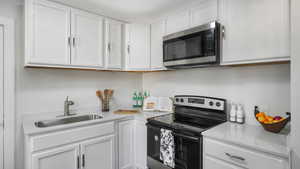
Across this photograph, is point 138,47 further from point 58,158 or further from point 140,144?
point 58,158

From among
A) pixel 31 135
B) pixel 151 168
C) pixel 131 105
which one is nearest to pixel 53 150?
pixel 31 135

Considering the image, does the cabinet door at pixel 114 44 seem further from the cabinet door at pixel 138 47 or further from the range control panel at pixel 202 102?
the range control panel at pixel 202 102

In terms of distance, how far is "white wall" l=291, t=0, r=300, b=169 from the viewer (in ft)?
3.24

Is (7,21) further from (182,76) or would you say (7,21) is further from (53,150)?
(182,76)

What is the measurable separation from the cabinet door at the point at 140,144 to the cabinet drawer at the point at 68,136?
362mm

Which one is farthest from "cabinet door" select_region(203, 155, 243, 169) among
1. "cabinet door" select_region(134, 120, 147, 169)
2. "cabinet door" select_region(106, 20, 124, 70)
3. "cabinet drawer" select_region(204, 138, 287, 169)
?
"cabinet door" select_region(106, 20, 124, 70)

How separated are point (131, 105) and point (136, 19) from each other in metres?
1.49

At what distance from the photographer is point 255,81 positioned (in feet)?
5.35

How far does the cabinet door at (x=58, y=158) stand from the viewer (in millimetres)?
1436

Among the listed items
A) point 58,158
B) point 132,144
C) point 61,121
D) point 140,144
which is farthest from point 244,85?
point 61,121

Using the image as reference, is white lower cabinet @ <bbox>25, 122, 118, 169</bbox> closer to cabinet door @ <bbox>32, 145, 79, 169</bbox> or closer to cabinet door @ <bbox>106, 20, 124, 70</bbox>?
cabinet door @ <bbox>32, 145, 79, 169</bbox>

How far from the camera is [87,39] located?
201cm

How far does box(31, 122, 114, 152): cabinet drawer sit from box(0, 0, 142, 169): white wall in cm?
64

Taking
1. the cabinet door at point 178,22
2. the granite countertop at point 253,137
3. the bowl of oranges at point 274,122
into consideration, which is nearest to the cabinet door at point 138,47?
the cabinet door at point 178,22
